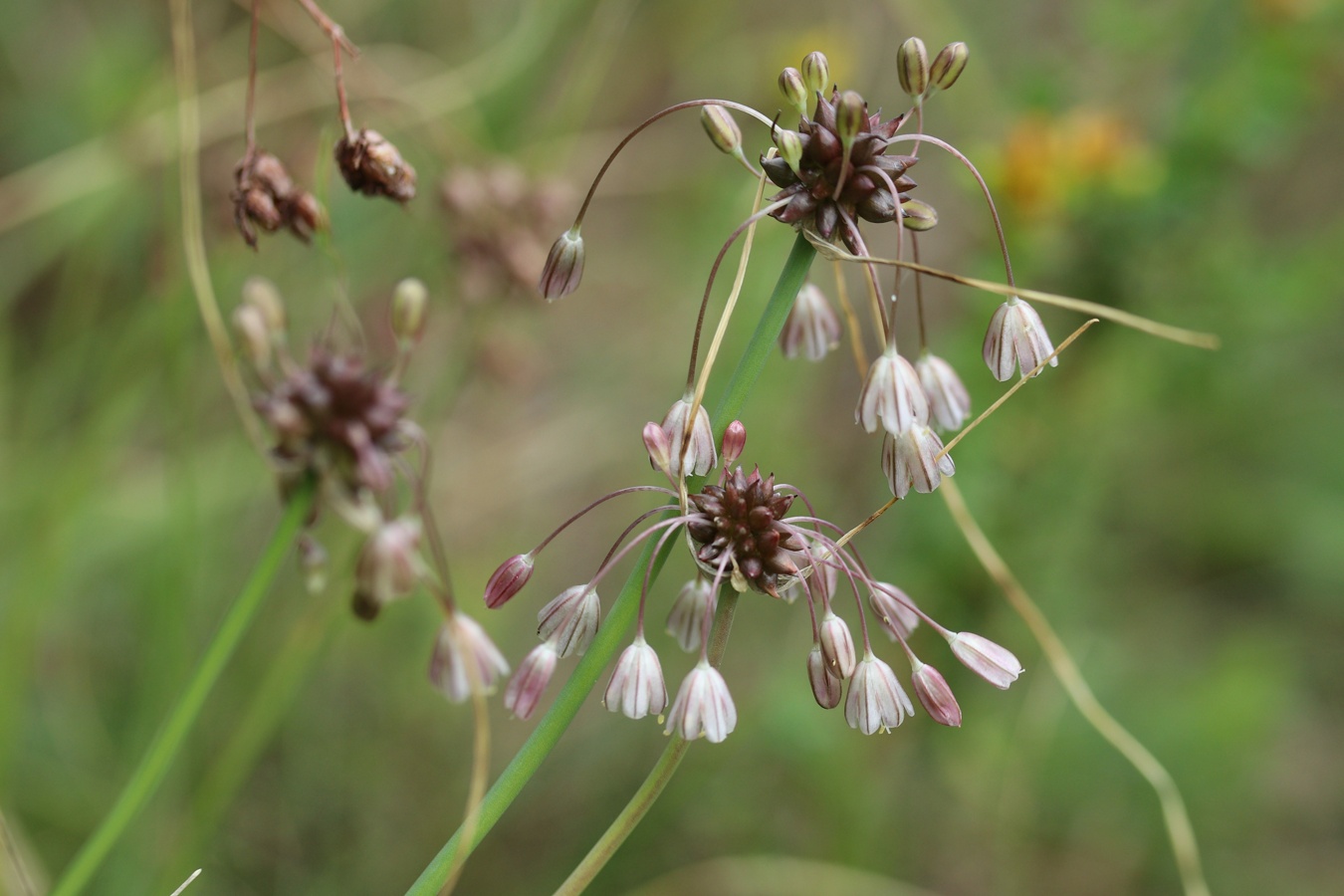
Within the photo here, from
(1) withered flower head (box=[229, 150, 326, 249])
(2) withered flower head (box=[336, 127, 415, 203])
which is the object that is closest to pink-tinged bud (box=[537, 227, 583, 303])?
(2) withered flower head (box=[336, 127, 415, 203])

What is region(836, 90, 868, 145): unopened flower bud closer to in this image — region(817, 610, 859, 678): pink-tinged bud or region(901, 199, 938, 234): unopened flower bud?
region(901, 199, 938, 234): unopened flower bud

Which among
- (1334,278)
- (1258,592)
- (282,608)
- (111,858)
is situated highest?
(282,608)

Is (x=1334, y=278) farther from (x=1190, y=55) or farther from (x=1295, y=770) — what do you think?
(x=1295, y=770)

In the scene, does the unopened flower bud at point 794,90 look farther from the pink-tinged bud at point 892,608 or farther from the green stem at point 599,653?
the pink-tinged bud at point 892,608

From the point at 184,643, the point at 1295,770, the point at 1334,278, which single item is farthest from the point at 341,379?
the point at 1295,770

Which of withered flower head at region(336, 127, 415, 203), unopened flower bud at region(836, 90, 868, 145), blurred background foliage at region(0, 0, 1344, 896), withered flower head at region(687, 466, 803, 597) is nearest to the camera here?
unopened flower bud at region(836, 90, 868, 145)

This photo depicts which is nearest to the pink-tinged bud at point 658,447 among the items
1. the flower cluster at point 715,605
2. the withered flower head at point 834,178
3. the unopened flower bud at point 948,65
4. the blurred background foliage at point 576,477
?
the flower cluster at point 715,605

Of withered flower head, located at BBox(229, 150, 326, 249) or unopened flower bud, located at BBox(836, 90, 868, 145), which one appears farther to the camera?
withered flower head, located at BBox(229, 150, 326, 249)

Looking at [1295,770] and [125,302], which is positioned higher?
[125,302]
